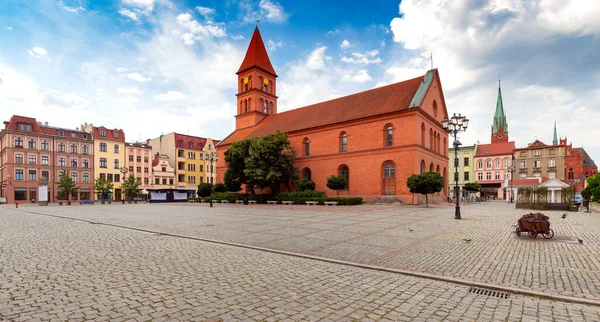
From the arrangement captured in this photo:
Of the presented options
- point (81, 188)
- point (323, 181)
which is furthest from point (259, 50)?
point (81, 188)

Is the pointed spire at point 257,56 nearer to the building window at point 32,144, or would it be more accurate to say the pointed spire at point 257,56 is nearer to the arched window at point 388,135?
the arched window at point 388,135

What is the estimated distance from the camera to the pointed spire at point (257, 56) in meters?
50.8

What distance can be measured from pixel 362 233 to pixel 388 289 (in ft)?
20.8

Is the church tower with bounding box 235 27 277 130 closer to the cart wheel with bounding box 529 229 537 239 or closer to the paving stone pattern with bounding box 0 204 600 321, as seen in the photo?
the paving stone pattern with bounding box 0 204 600 321

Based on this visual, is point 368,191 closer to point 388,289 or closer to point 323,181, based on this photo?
point 323,181

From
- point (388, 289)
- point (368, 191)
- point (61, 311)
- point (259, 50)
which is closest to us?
point (61, 311)

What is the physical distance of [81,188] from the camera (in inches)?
2279

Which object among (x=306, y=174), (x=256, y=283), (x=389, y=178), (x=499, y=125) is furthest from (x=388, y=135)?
(x=499, y=125)

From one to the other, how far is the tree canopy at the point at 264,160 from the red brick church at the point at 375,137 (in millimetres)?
4702

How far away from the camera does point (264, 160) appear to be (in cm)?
3634

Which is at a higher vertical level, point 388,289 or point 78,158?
point 78,158

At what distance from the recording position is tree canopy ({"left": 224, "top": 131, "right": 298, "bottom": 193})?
118 ft

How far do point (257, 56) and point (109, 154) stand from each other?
36.9 m

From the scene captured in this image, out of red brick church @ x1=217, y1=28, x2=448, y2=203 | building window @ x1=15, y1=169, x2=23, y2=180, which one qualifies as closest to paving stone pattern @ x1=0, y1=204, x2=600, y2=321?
red brick church @ x1=217, y1=28, x2=448, y2=203
